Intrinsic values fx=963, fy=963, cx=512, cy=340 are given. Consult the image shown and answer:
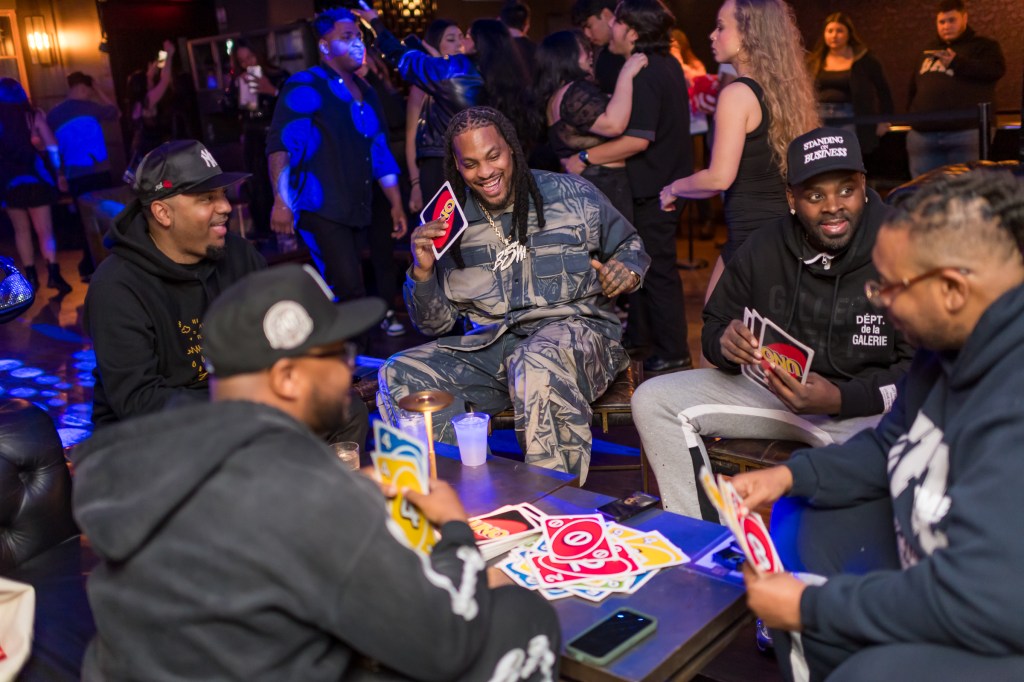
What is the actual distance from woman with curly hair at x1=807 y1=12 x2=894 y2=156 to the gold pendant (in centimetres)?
366

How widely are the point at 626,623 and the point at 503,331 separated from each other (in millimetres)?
1741

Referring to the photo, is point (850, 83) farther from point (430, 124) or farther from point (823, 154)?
point (823, 154)

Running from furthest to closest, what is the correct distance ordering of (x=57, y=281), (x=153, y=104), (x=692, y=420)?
(x=153, y=104), (x=57, y=281), (x=692, y=420)

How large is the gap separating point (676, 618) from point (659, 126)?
3.26 meters

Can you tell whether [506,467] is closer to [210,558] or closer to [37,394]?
[210,558]

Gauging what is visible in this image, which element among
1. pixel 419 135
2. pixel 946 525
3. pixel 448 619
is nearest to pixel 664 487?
pixel 946 525

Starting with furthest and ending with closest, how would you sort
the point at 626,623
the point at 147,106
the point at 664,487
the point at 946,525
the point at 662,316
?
the point at 147,106, the point at 662,316, the point at 664,487, the point at 626,623, the point at 946,525

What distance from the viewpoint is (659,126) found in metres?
4.68

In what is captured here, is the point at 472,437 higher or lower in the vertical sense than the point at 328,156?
lower

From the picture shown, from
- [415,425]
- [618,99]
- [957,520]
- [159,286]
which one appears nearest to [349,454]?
[415,425]

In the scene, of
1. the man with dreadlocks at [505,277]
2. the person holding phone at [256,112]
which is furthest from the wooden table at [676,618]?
the person holding phone at [256,112]

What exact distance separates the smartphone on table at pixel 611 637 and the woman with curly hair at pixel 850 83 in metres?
5.21

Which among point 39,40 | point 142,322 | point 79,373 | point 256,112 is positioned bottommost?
point 79,373

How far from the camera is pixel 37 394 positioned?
5414 mm
